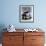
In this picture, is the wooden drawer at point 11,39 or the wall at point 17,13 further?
the wall at point 17,13

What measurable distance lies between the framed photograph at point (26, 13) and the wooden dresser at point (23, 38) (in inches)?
25.6

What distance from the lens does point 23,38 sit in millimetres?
3789

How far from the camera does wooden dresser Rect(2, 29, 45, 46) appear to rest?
3777mm

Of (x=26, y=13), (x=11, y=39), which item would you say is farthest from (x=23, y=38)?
(x=26, y=13)

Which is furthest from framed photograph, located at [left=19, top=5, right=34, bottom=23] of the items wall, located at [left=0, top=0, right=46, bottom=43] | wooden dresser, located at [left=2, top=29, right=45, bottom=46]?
wooden dresser, located at [left=2, top=29, right=45, bottom=46]

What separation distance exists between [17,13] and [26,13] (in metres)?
0.30

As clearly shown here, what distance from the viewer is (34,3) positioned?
4.25 meters

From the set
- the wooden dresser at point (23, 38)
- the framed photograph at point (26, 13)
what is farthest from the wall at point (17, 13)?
the wooden dresser at point (23, 38)

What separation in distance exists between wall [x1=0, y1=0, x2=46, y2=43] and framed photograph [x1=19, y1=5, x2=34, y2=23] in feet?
0.33

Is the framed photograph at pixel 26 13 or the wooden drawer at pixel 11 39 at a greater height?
the framed photograph at pixel 26 13

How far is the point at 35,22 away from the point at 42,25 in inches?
10.2

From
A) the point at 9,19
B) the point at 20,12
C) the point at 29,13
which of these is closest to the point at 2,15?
the point at 9,19

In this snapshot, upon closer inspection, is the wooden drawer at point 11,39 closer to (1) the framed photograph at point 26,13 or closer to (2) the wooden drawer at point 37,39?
(2) the wooden drawer at point 37,39

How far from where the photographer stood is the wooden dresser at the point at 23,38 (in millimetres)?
3777
